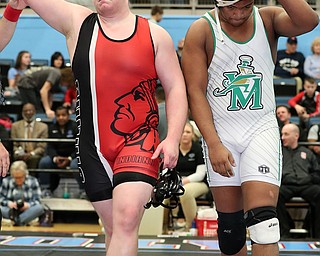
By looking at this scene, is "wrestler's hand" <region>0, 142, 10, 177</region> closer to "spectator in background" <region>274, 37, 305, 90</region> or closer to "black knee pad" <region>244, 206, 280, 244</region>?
"black knee pad" <region>244, 206, 280, 244</region>

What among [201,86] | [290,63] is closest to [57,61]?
[290,63]

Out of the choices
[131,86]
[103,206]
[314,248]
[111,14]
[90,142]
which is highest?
[111,14]

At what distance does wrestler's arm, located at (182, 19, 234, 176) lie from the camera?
4.16m

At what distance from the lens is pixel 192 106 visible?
423 centimetres

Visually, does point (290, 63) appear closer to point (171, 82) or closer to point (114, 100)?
point (171, 82)

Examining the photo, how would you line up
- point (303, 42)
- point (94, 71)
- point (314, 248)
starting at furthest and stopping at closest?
point (303, 42), point (314, 248), point (94, 71)

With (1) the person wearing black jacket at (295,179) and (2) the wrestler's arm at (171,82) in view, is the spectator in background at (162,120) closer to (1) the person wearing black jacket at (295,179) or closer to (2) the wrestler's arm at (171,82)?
(1) the person wearing black jacket at (295,179)

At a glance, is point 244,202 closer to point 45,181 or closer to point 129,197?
point 129,197

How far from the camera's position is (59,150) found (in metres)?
9.52

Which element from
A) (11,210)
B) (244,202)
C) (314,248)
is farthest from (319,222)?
(244,202)

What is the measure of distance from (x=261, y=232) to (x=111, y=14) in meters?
1.34

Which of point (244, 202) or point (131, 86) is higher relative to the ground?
point (131, 86)

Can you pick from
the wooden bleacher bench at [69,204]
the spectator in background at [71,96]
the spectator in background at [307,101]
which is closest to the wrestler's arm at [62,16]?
the wooden bleacher bench at [69,204]

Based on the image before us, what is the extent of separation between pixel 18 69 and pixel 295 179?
4738 mm
